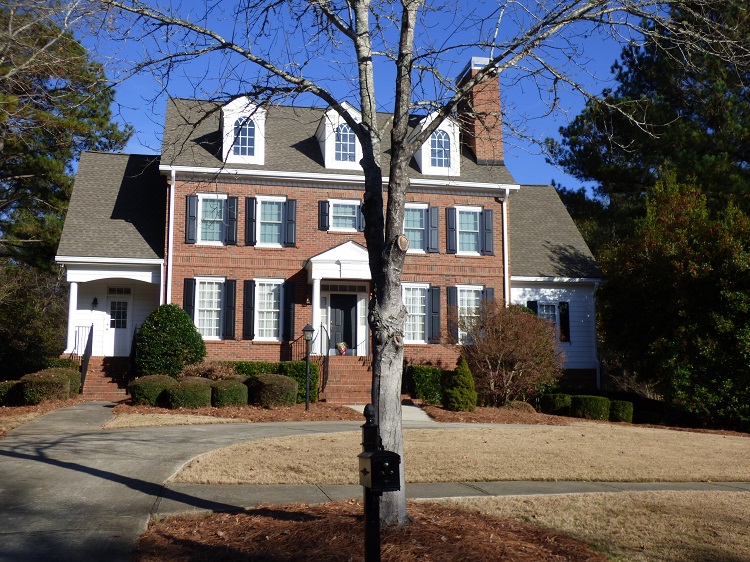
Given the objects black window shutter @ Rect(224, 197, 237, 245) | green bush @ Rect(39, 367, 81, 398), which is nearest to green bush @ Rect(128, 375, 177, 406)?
green bush @ Rect(39, 367, 81, 398)

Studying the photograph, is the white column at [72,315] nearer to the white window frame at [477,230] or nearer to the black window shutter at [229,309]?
Result: the black window shutter at [229,309]

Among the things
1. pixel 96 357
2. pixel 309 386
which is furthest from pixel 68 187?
pixel 309 386

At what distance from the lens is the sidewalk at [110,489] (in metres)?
6.07

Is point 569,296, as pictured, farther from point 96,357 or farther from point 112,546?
point 112,546

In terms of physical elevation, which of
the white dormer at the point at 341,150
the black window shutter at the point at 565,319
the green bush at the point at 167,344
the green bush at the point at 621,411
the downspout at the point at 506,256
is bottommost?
the green bush at the point at 621,411

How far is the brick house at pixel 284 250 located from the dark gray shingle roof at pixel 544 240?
16cm

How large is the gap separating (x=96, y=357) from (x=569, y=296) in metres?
15.0

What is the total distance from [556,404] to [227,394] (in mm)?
8815

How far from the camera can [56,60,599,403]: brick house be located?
21359 mm

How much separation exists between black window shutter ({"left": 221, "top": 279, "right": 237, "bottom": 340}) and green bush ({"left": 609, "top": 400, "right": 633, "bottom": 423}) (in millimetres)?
10640

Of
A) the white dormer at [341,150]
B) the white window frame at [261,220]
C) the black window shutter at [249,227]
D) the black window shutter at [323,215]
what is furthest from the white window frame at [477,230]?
the black window shutter at [249,227]

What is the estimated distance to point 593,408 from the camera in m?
18.9

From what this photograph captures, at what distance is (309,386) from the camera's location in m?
18.1

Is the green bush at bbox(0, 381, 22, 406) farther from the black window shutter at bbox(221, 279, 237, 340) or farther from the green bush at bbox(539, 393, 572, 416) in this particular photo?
the green bush at bbox(539, 393, 572, 416)
